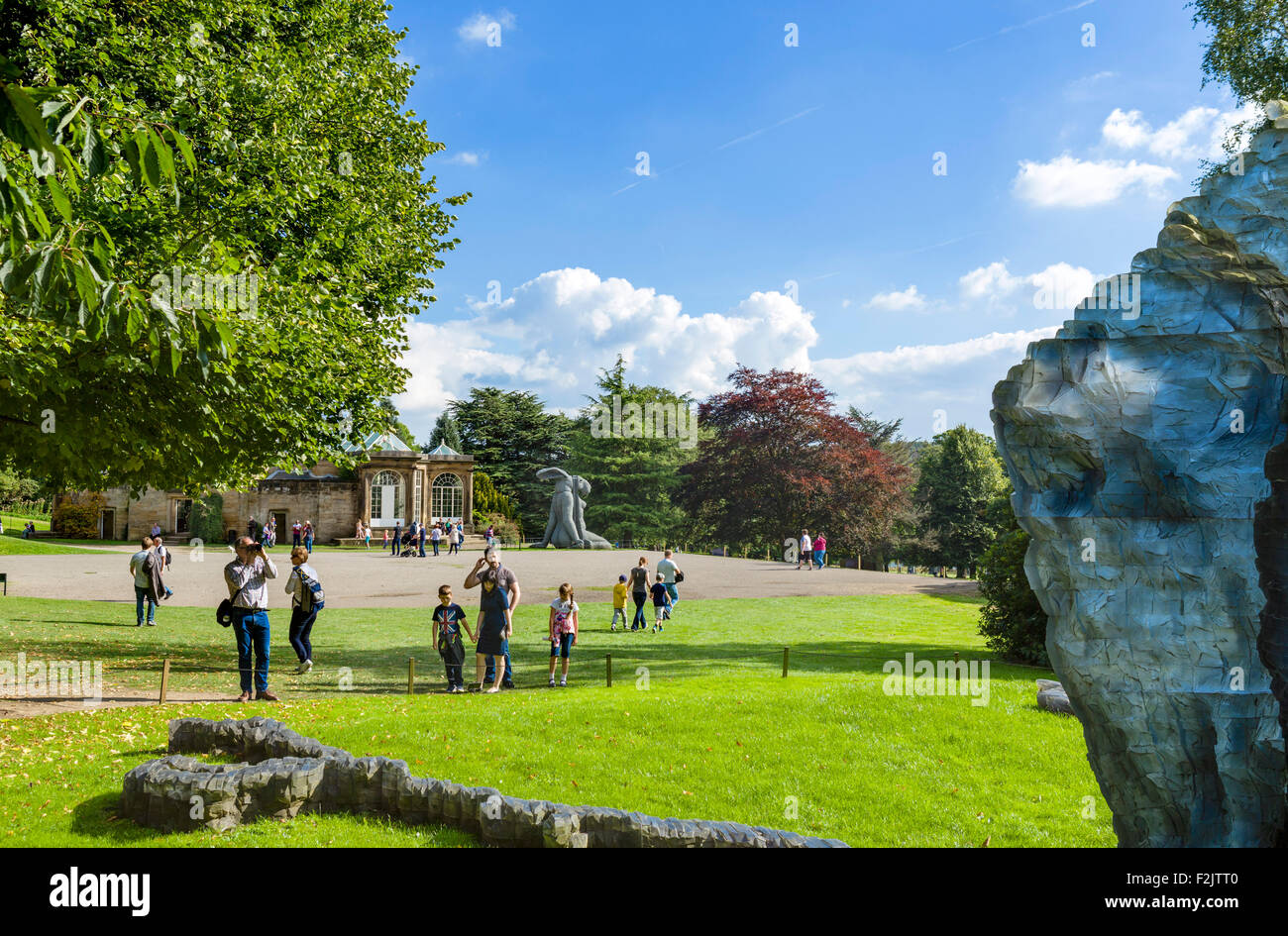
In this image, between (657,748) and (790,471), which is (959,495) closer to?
(790,471)

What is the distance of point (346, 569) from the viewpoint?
31.5m

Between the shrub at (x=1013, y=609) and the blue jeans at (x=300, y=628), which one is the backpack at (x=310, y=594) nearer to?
the blue jeans at (x=300, y=628)

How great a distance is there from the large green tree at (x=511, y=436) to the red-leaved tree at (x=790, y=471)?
18.4m

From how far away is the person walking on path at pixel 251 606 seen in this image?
11352 mm

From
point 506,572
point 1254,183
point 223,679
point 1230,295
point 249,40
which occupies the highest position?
point 249,40

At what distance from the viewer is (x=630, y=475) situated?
62.2 m

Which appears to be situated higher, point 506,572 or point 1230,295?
point 1230,295

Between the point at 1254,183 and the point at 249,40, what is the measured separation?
1620 cm

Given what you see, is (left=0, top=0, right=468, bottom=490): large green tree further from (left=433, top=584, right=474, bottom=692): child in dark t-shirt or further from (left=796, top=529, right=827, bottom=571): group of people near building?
(left=796, top=529, right=827, bottom=571): group of people near building

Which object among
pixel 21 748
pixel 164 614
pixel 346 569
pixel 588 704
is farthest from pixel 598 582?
pixel 21 748

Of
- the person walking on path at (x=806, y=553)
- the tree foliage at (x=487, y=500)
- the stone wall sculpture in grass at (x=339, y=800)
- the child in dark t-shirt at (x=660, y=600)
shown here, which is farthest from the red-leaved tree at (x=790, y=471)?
the stone wall sculpture in grass at (x=339, y=800)
